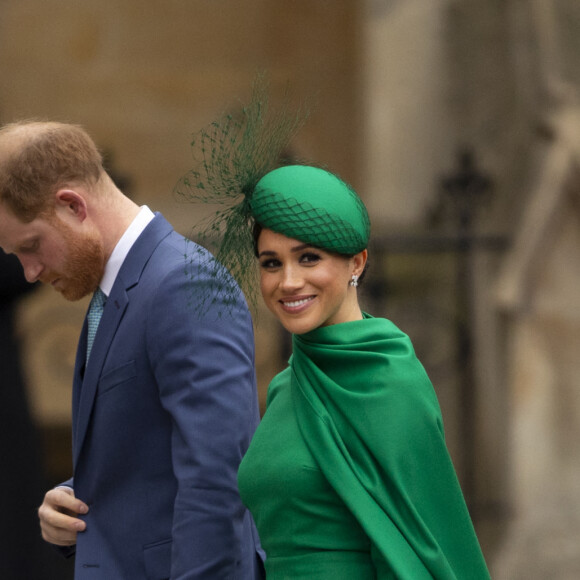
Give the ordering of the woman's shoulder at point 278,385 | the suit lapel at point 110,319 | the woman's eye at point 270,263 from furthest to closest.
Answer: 1. the suit lapel at point 110,319
2. the woman's shoulder at point 278,385
3. the woman's eye at point 270,263

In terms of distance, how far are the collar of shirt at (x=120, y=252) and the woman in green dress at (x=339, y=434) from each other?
45 cm

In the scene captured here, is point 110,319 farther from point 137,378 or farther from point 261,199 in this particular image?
point 261,199

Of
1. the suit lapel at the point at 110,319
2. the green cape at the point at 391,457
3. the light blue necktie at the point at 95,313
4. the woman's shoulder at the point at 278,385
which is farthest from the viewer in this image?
the light blue necktie at the point at 95,313

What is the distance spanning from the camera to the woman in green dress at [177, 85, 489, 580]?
210 centimetres

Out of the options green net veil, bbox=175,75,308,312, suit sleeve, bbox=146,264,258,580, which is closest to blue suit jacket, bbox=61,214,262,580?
suit sleeve, bbox=146,264,258,580

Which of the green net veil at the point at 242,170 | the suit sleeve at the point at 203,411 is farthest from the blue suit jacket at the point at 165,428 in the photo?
the green net veil at the point at 242,170

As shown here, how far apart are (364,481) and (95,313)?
0.86 metres

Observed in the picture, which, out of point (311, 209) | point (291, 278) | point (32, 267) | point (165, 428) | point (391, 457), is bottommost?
point (165, 428)

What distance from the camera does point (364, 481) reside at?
6.88ft

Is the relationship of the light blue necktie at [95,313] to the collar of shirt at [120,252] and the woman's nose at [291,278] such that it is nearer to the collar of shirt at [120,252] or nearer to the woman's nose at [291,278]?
the collar of shirt at [120,252]

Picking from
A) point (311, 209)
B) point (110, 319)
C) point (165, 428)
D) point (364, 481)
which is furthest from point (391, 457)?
point (110, 319)

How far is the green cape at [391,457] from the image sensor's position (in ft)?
6.84

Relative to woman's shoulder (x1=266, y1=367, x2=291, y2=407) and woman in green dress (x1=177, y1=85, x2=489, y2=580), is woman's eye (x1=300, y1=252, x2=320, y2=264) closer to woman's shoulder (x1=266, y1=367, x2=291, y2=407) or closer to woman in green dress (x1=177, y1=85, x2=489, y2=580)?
woman in green dress (x1=177, y1=85, x2=489, y2=580)

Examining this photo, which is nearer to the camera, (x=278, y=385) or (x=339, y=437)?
(x=339, y=437)
